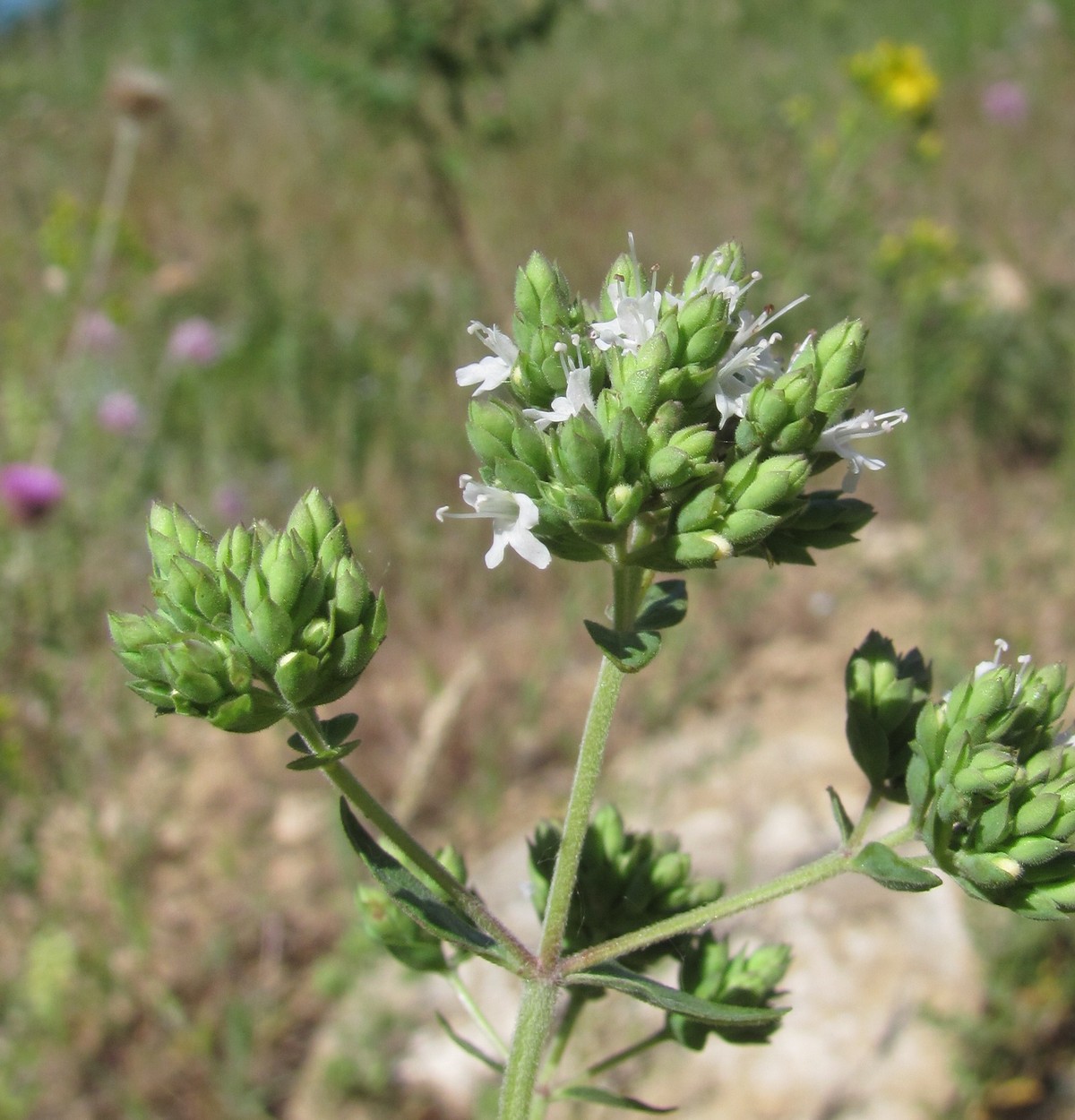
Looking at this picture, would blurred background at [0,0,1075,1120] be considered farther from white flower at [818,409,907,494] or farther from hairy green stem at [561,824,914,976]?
white flower at [818,409,907,494]

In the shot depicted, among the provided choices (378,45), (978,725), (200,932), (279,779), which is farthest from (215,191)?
(978,725)

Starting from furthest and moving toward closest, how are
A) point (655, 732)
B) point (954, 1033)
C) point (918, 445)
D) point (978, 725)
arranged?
point (918, 445)
point (655, 732)
point (954, 1033)
point (978, 725)

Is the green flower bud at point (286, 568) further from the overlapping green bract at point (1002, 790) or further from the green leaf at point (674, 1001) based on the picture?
the overlapping green bract at point (1002, 790)

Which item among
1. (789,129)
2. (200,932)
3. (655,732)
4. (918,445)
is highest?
(789,129)

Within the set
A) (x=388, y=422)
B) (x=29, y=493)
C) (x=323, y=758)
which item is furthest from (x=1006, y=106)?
(x=323, y=758)

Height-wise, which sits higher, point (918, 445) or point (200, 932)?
point (918, 445)

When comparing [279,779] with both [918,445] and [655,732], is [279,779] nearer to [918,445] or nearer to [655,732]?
[655,732]

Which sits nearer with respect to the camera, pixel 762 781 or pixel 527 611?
pixel 762 781
